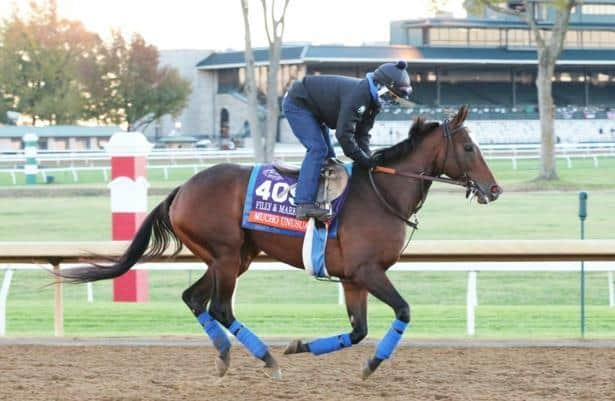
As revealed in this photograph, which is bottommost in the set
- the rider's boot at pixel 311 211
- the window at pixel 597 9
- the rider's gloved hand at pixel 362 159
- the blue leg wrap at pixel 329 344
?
the blue leg wrap at pixel 329 344

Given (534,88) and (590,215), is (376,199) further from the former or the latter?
(534,88)

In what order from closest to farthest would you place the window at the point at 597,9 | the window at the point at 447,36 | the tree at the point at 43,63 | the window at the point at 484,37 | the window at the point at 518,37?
the tree at the point at 43,63, the window at the point at 447,36, the window at the point at 484,37, the window at the point at 518,37, the window at the point at 597,9

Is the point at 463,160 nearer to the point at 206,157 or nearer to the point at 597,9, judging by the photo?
the point at 206,157

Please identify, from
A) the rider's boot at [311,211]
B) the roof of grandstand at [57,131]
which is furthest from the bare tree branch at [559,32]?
the roof of grandstand at [57,131]

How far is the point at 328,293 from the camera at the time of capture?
1196cm

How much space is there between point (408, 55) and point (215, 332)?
4396 centimetres

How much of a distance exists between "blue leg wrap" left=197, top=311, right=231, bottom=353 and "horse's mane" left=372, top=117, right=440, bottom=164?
132cm

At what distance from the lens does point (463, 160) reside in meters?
6.61

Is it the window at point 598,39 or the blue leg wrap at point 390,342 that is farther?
the window at point 598,39

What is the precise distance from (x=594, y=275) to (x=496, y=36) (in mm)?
42191

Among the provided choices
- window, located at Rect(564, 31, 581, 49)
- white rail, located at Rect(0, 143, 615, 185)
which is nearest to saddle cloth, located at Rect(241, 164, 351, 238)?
white rail, located at Rect(0, 143, 615, 185)

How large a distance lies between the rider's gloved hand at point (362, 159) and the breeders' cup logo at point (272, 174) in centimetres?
48

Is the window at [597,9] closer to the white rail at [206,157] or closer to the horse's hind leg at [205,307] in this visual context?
the white rail at [206,157]

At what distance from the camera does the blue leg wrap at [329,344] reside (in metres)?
6.53
